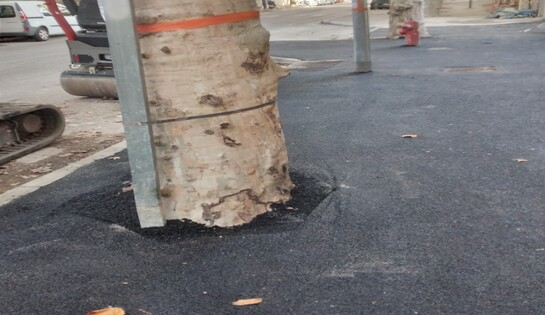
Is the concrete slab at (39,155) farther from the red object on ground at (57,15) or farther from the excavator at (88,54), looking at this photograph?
the red object on ground at (57,15)

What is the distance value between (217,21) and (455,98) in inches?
208

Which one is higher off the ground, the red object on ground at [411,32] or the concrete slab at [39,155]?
the red object on ground at [411,32]

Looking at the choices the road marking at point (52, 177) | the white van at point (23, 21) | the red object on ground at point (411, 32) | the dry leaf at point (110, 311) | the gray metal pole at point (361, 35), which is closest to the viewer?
the dry leaf at point (110, 311)

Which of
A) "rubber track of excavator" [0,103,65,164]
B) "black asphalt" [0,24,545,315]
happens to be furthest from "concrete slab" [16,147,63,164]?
"black asphalt" [0,24,545,315]

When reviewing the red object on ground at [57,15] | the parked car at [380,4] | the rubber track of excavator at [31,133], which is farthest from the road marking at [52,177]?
the parked car at [380,4]

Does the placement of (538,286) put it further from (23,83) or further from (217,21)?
(23,83)

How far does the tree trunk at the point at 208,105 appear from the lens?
3662mm

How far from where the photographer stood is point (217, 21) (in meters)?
3.69

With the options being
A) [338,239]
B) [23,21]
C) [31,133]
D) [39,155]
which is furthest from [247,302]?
[23,21]

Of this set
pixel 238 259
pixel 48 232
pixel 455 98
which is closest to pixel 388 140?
pixel 455 98

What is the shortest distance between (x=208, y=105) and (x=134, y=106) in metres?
0.49

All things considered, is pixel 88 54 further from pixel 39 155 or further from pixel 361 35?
pixel 361 35

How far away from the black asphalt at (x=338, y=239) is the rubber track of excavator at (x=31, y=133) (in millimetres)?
1286

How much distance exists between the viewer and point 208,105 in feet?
12.3
